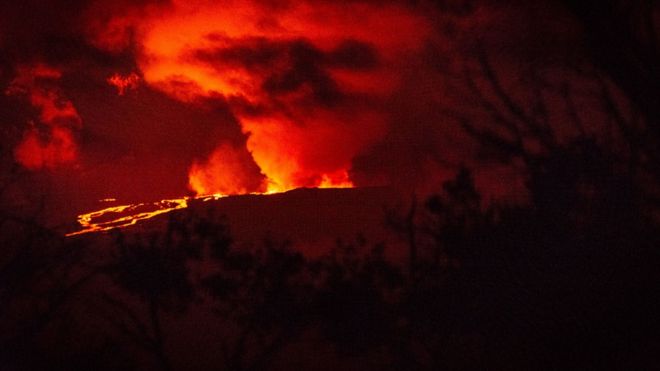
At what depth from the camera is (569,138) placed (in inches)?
415

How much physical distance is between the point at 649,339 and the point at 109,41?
11.8m

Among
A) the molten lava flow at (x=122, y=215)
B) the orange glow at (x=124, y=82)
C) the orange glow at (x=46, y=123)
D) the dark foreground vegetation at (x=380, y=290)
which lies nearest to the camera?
the dark foreground vegetation at (x=380, y=290)

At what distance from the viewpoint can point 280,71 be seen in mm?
15844

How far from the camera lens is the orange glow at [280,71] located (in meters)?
→ 14.1

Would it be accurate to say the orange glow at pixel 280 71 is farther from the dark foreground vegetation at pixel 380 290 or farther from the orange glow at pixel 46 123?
the dark foreground vegetation at pixel 380 290

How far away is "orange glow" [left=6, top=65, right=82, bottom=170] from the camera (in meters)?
13.5

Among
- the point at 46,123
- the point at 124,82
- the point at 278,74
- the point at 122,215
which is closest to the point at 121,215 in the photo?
the point at 122,215

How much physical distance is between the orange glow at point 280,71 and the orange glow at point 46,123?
155 cm

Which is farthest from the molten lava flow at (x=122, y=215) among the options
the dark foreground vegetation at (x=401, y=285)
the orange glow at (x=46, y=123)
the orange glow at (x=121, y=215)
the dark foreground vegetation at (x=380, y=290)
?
the orange glow at (x=46, y=123)

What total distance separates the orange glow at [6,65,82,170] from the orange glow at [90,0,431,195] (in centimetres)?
155

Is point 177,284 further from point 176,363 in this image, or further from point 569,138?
point 569,138

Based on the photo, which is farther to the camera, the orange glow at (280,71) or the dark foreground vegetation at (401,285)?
the orange glow at (280,71)

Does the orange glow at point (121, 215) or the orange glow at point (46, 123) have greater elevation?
the orange glow at point (46, 123)

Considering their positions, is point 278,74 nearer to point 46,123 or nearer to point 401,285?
point 46,123
